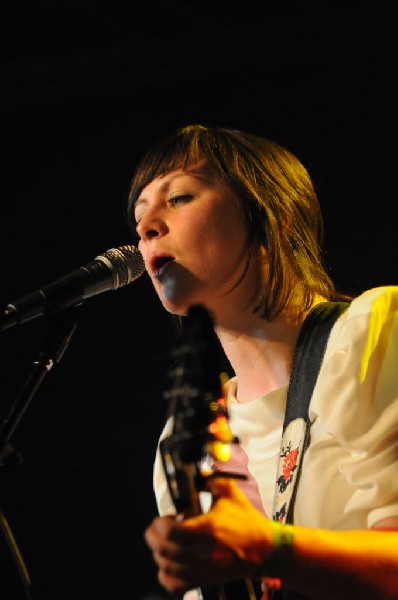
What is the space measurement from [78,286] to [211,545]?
2.60 ft

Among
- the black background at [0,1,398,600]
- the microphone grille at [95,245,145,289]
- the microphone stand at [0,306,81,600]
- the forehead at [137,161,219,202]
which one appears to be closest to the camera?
the microphone stand at [0,306,81,600]

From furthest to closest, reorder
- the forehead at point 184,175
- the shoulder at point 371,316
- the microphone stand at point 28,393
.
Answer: the forehead at point 184,175, the shoulder at point 371,316, the microphone stand at point 28,393

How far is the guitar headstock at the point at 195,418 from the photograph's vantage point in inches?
50.3

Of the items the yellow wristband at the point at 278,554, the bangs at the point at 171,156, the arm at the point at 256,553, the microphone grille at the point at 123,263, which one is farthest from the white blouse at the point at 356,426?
the bangs at the point at 171,156

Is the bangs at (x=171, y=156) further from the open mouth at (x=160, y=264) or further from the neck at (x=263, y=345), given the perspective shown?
the neck at (x=263, y=345)

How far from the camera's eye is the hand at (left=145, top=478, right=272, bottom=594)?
1226 millimetres

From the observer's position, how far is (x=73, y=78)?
3492 mm

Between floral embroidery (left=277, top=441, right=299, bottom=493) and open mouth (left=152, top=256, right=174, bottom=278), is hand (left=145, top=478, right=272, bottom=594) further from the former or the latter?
open mouth (left=152, top=256, right=174, bottom=278)

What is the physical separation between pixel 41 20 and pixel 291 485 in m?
2.50

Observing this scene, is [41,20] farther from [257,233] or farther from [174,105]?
[257,233]

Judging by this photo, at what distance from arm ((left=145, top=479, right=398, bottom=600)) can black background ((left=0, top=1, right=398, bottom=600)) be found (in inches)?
63.2

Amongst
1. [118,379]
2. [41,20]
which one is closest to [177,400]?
[118,379]

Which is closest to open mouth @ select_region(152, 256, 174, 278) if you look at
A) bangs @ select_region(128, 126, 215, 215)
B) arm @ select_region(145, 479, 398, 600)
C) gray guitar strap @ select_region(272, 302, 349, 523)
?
bangs @ select_region(128, 126, 215, 215)

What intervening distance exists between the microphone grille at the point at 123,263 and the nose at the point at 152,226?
0.06m
